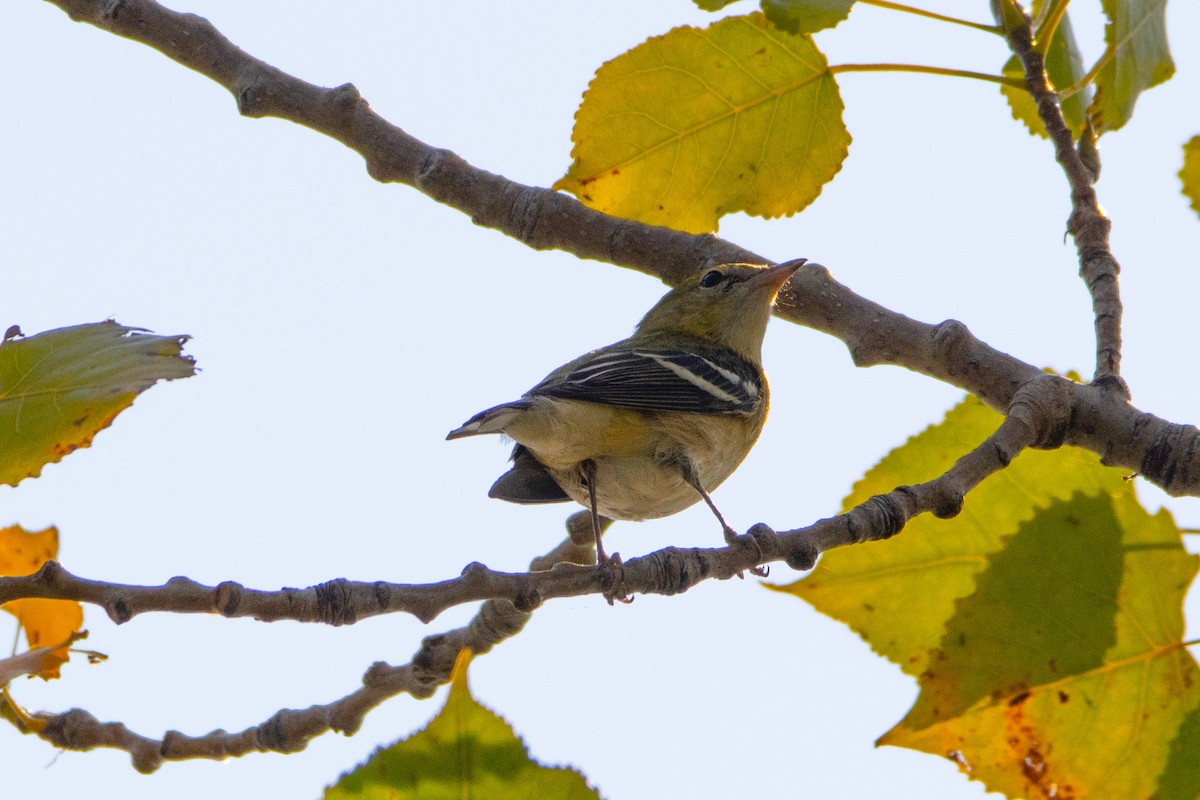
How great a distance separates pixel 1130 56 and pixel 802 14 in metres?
0.74

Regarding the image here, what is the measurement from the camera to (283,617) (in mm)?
1733

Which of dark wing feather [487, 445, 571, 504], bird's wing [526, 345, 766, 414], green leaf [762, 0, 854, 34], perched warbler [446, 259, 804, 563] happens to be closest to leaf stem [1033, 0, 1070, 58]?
green leaf [762, 0, 854, 34]

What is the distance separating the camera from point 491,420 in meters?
3.29

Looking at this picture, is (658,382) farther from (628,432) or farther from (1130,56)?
(1130,56)

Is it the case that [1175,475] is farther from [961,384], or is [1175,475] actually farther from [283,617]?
[283,617]

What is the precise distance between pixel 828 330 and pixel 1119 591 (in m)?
0.96

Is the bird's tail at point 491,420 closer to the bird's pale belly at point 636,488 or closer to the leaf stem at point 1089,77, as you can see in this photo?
the bird's pale belly at point 636,488

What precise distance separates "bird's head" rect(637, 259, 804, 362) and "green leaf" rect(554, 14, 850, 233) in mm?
1430

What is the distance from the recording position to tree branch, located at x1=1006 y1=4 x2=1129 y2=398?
2617 millimetres

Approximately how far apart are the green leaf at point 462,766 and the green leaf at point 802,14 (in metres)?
1.67

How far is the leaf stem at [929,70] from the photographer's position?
2.72 meters

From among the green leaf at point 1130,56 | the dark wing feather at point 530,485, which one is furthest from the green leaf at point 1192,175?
the dark wing feather at point 530,485

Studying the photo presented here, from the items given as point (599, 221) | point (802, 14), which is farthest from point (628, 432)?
point (802, 14)

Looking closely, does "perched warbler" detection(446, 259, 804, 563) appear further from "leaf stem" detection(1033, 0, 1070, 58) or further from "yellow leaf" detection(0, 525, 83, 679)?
"yellow leaf" detection(0, 525, 83, 679)
